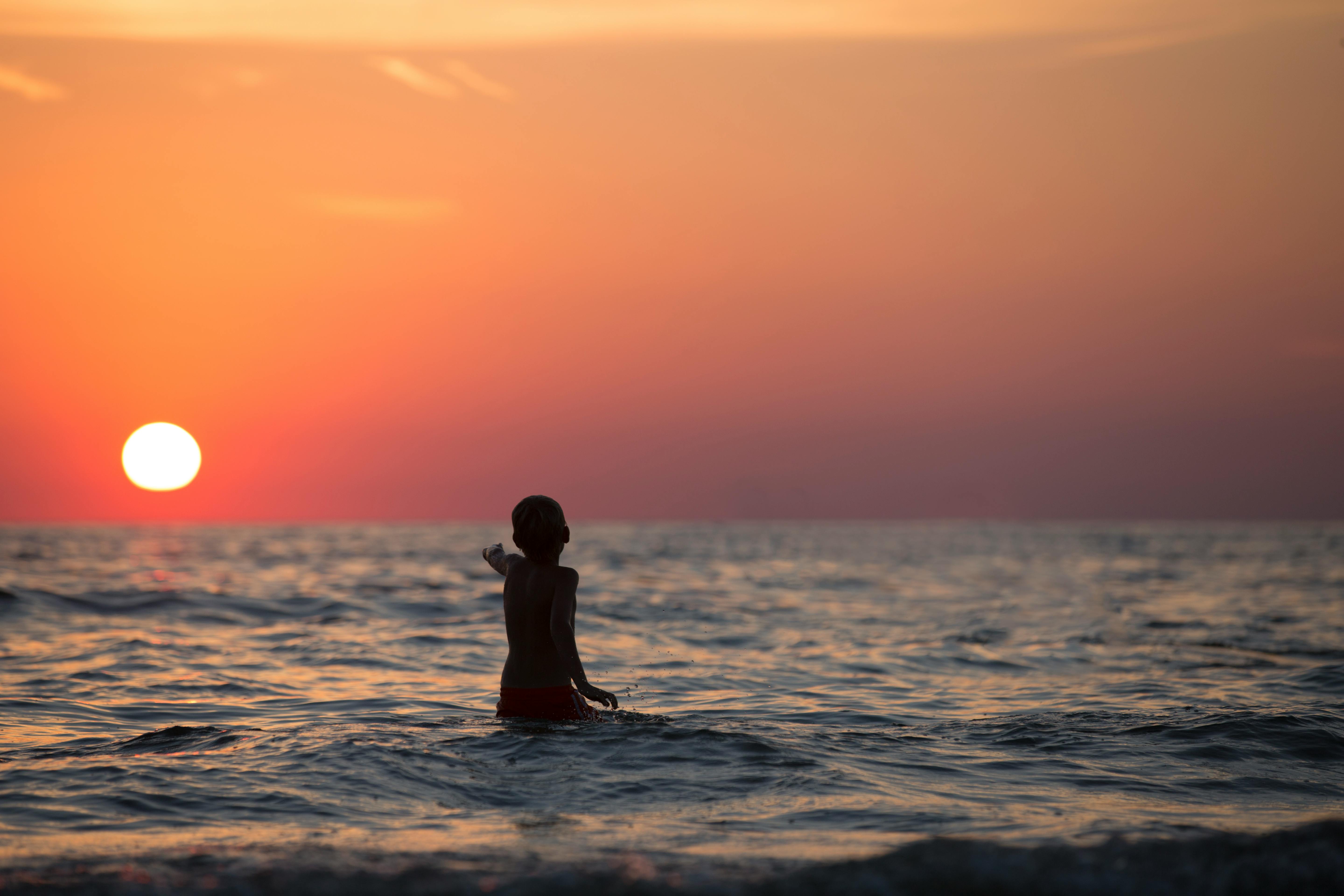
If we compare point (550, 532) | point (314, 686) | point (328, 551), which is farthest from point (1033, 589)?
point (328, 551)

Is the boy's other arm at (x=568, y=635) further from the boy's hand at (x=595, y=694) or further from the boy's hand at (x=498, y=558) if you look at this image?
the boy's hand at (x=498, y=558)

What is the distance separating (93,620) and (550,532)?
1348cm

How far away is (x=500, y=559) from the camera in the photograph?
7609 mm

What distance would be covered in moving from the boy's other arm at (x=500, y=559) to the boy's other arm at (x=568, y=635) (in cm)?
46

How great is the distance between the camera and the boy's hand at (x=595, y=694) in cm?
713

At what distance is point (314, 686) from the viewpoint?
11.2 m

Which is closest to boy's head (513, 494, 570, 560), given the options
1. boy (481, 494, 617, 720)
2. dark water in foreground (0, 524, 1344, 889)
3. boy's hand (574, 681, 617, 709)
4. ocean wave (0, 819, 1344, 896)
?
boy (481, 494, 617, 720)

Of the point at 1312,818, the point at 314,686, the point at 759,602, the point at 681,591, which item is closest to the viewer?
the point at 1312,818

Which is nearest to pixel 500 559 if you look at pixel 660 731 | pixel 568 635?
pixel 568 635

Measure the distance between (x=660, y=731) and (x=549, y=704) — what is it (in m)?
0.93

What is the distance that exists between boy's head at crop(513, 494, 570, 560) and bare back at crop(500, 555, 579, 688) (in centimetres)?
15

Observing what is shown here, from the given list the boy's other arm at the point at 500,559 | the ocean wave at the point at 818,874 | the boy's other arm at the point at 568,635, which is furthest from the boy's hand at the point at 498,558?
the ocean wave at the point at 818,874

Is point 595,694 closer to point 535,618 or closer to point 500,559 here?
point 535,618

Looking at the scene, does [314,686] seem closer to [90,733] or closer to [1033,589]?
[90,733]
